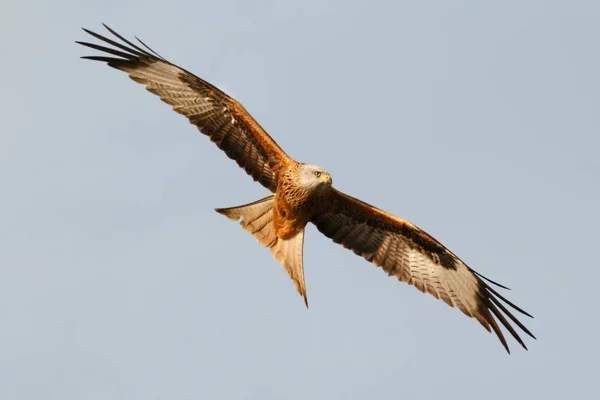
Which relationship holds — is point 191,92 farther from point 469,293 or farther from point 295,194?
point 469,293

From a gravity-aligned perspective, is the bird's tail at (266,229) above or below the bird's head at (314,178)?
below

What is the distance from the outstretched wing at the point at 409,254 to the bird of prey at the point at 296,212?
0.5 inches

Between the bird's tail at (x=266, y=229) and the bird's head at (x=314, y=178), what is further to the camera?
the bird's tail at (x=266, y=229)

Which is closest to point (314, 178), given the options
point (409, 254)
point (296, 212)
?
point (296, 212)

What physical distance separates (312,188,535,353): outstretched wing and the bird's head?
0.80 m

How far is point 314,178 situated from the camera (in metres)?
16.2

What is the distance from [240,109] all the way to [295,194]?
1.27 metres

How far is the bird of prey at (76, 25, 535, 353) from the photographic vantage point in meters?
16.5

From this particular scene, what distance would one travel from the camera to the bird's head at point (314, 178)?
635 inches

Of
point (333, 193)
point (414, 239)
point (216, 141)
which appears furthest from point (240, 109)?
point (414, 239)

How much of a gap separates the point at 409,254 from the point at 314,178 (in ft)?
6.36

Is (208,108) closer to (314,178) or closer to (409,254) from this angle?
(314,178)

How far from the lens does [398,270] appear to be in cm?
1733

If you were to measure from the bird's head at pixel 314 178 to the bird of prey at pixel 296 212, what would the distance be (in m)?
0.01
